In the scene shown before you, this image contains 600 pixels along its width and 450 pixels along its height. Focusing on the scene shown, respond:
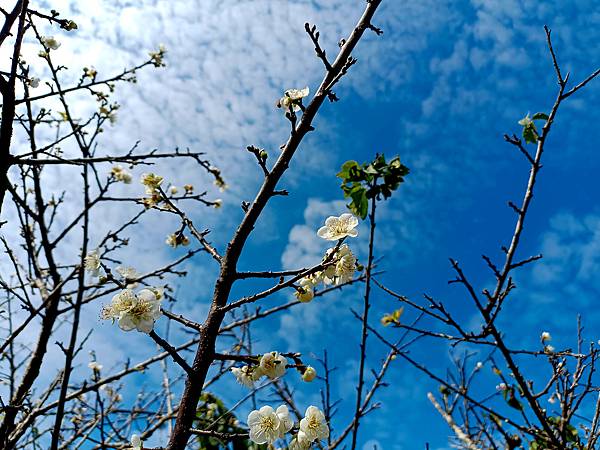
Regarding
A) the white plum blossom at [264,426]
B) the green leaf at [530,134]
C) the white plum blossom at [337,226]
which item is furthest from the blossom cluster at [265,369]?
the green leaf at [530,134]

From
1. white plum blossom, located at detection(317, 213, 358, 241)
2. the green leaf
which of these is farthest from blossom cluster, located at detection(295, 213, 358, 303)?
the green leaf

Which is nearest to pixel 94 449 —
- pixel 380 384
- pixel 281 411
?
pixel 281 411

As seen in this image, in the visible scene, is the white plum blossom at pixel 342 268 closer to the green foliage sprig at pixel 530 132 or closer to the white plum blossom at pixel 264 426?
the white plum blossom at pixel 264 426

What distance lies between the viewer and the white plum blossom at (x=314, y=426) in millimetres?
1750

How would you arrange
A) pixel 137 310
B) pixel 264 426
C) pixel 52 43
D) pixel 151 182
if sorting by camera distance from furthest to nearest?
pixel 52 43, pixel 151 182, pixel 264 426, pixel 137 310

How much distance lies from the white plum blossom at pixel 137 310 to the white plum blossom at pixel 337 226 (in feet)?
2.55

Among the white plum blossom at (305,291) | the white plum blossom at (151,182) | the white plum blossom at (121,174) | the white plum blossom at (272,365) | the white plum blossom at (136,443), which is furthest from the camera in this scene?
the white plum blossom at (121,174)

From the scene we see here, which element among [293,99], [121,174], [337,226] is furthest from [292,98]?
[121,174]

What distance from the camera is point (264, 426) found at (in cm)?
181

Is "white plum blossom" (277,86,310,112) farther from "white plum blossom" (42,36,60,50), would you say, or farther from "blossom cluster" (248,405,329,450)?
"white plum blossom" (42,36,60,50)

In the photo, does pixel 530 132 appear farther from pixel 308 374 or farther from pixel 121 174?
pixel 121 174

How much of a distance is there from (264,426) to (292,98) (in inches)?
53.4

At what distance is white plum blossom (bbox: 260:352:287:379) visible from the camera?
1.67 metres

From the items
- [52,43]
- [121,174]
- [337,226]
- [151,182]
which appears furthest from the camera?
[121,174]
